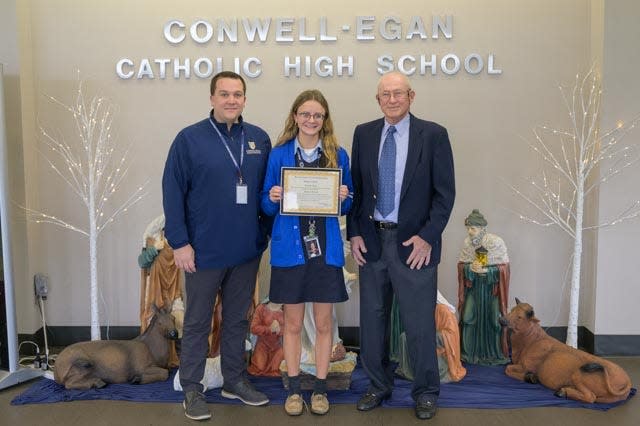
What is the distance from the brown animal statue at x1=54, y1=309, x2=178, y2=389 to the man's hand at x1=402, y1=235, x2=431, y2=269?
168 centimetres

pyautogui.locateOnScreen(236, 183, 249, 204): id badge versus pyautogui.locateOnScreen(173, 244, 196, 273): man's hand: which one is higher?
pyautogui.locateOnScreen(236, 183, 249, 204): id badge

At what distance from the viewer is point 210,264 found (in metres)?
3.28

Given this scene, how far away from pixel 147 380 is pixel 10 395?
796 mm

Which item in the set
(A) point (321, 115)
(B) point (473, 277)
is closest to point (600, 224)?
(B) point (473, 277)

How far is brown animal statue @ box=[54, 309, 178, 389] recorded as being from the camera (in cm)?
375

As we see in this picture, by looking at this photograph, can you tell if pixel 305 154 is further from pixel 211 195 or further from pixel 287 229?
pixel 211 195

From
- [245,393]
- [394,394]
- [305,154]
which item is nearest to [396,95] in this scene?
[305,154]

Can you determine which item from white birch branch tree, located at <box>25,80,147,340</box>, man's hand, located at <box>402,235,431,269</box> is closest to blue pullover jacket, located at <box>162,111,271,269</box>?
man's hand, located at <box>402,235,431,269</box>

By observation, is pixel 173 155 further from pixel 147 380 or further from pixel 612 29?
pixel 612 29

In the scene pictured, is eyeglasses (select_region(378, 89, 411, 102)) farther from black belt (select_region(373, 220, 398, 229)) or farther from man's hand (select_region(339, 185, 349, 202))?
black belt (select_region(373, 220, 398, 229))

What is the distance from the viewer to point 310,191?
3166mm

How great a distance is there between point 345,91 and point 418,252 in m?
1.75

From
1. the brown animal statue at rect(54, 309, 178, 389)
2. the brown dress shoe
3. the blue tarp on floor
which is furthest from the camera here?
the brown animal statue at rect(54, 309, 178, 389)

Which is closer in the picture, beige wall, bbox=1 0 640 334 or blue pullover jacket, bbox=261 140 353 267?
blue pullover jacket, bbox=261 140 353 267
